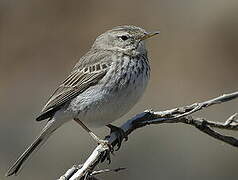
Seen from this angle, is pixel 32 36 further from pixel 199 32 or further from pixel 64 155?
pixel 64 155

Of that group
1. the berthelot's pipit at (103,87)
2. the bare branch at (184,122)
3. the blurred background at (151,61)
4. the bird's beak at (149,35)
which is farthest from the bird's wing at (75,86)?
the blurred background at (151,61)

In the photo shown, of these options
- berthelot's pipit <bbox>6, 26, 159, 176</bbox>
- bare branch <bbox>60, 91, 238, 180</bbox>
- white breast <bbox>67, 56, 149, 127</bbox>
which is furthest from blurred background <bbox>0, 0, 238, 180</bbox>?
bare branch <bbox>60, 91, 238, 180</bbox>

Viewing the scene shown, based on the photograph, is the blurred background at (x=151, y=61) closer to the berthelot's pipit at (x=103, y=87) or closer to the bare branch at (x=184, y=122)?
the berthelot's pipit at (x=103, y=87)

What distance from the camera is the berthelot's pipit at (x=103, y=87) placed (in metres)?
6.21

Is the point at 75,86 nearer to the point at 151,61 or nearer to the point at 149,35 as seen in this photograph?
the point at 149,35

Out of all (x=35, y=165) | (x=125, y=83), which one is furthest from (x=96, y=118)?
(x=35, y=165)

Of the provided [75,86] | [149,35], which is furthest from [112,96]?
[149,35]

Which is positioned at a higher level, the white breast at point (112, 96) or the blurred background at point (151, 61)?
the blurred background at point (151, 61)

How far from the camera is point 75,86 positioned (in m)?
6.76

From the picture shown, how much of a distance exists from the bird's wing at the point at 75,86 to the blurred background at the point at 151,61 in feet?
14.5

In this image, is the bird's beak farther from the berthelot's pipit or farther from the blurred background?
the blurred background

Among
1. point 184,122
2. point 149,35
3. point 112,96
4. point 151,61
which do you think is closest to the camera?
point 184,122

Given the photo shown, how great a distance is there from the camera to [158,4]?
17.1 m

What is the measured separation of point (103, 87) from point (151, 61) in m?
9.97
